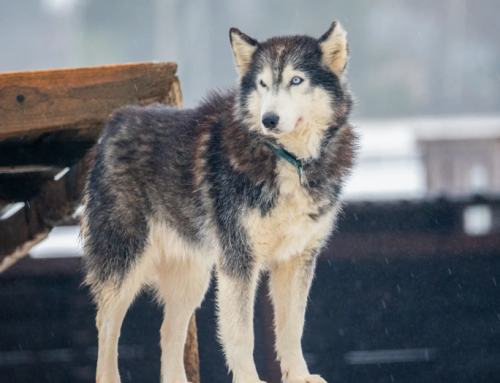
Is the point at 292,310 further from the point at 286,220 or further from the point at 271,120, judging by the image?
the point at 271,120

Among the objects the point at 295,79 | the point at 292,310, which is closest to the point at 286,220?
the point at 292,310

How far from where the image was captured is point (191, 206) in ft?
12.1

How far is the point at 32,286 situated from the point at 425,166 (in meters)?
6.36

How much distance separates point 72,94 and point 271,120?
135 cm

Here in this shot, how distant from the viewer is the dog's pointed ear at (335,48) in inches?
132

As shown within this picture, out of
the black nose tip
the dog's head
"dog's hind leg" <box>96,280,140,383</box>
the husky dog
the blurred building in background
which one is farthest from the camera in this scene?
the blurred building in background

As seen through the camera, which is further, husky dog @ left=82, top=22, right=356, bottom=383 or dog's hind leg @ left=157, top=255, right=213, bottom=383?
dog's hind leg @ left=157, top=255, right=213, bottom=383

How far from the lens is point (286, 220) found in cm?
338

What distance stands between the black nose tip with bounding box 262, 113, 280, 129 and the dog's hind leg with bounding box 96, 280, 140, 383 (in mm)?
1143

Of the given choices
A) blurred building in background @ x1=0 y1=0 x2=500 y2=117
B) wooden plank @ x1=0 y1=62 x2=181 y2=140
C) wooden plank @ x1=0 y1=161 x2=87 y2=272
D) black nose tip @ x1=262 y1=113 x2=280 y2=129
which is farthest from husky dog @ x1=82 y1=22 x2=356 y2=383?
blurred building in background @ x1=0 y1=0 x2=500 y2=117

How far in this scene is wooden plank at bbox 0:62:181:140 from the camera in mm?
3928

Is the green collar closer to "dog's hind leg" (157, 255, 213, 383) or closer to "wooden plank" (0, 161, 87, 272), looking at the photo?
"dog's hind leg" (157, 255, 213, 383)

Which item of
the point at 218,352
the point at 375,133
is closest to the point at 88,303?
the point at 218,352

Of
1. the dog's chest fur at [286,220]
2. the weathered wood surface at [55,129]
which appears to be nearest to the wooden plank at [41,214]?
the weathered wood surface at [55,129]
